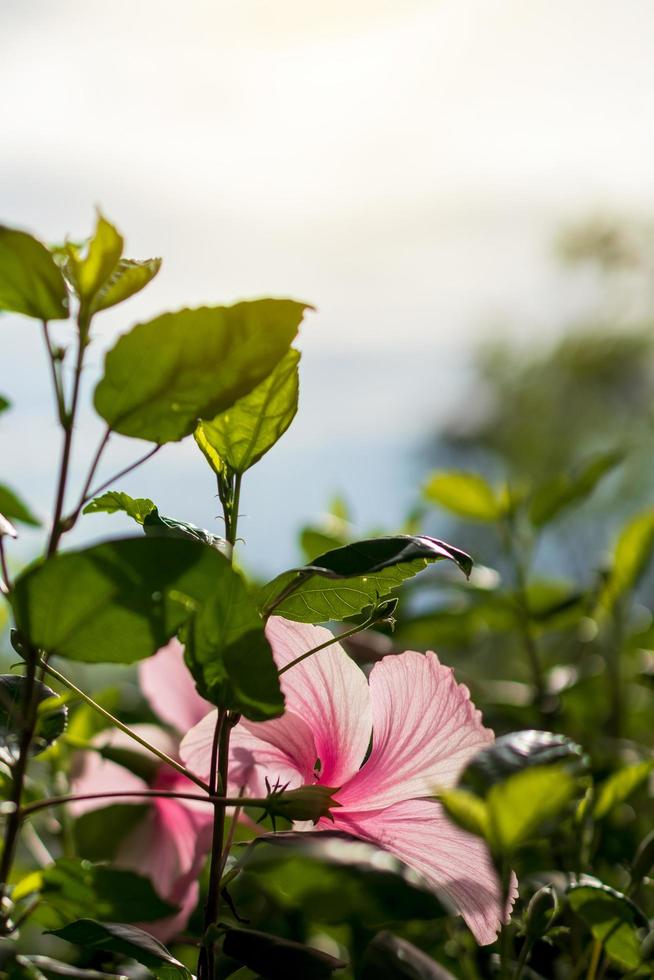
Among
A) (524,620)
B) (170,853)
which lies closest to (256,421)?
(170,853)

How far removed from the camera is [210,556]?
276 millimetres

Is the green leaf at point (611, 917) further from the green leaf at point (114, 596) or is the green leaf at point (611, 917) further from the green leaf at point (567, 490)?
the green leaf at point (567, 490)

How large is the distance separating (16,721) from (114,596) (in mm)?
64

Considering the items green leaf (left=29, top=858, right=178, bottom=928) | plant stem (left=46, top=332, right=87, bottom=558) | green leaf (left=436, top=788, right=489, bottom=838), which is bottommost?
green leaf (left=29, top=858, right=178, bottom=928)

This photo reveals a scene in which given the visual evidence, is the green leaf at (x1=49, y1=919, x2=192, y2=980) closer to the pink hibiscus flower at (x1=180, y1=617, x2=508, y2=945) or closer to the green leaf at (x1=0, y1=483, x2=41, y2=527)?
the pink hibiscus flower at (x1=180, y1=617, x2=508, y2=945)

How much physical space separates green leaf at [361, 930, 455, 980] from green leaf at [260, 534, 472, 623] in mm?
102

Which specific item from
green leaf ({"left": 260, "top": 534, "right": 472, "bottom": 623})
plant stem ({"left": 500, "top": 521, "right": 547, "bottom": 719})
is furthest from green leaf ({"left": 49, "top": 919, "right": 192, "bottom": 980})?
plant stem ({"left": 500, "top": 521, "right": 547, "bottom": 719})

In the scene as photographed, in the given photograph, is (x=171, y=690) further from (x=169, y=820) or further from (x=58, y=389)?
(x=58, y=389)

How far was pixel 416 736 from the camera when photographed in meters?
0.36

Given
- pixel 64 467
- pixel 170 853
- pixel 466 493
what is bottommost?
pixel 170 853

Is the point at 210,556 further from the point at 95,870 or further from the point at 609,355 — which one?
the point at 609,355

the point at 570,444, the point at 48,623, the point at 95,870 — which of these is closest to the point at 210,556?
the point at 48,623

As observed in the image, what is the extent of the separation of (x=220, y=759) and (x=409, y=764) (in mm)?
86

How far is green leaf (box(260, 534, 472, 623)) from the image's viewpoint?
0.29 meters
